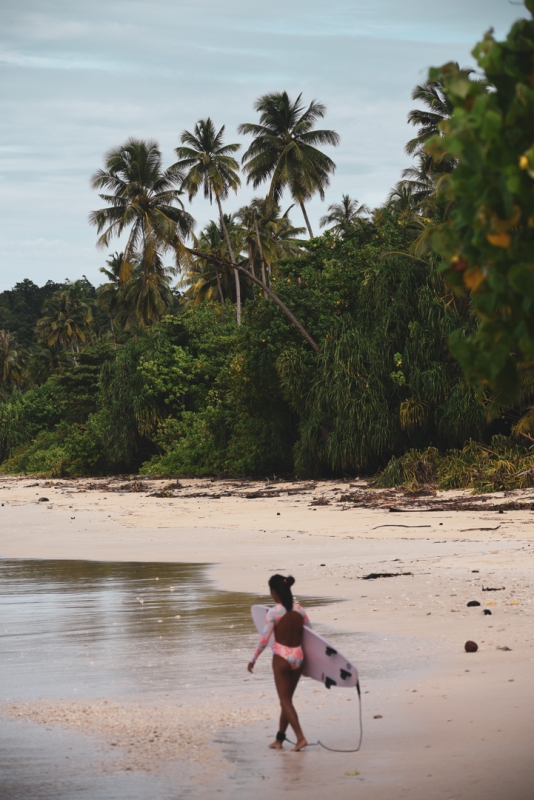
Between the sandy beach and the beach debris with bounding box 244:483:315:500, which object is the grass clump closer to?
the sandy beach

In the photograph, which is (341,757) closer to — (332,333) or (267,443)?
(332,333)

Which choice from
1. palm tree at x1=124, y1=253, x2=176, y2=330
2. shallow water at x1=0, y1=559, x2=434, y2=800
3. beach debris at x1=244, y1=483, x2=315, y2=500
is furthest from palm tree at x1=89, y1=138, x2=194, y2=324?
shallow water at x1=0, y1=559, x2=434, y2=800

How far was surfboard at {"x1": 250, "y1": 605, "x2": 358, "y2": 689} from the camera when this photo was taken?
480 centimetres

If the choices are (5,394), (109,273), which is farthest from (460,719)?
(5,394)

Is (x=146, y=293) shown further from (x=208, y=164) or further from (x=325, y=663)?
(x=325, y=663)

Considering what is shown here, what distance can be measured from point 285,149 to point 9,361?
3844 cm

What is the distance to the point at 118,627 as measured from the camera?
8789 millimetres

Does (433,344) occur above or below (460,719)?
above

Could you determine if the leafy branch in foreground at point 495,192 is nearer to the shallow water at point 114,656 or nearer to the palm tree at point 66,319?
the shallow water at point 114,656

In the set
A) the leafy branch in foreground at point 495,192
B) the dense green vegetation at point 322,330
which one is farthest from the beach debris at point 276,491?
the leafy branch in foreground at point 495,192

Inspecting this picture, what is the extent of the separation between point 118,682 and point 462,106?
4.97 meters

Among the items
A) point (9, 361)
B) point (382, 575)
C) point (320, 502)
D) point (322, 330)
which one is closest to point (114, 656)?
point (382, 575)

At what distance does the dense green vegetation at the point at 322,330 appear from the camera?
303cm

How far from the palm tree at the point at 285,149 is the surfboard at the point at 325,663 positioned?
38681 millimetres
